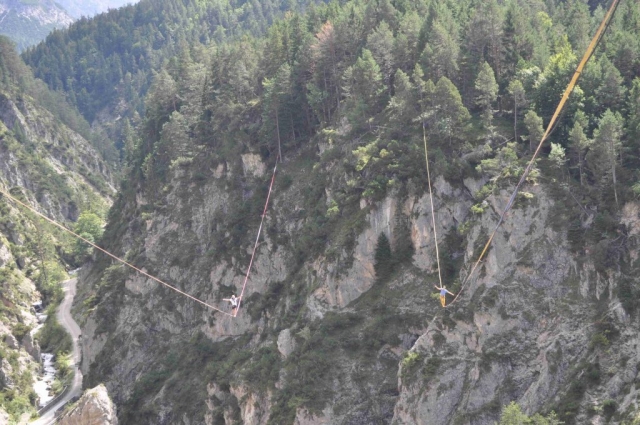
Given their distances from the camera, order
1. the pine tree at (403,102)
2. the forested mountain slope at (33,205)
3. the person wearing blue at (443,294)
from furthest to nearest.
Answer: the forested mountain slope at (33,205), the pine tree at (403,102), the person wearing blue at (443,294)

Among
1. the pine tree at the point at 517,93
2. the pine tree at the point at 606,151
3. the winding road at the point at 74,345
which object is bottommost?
the winding road at the point at 74,345

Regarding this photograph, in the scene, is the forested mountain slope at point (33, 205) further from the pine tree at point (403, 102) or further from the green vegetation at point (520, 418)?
the green vegetation at point (520, 418)

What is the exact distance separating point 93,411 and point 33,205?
269 feet

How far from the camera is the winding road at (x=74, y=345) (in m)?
98.2

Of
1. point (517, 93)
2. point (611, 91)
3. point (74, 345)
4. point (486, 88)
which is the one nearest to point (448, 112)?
point (486, 88)

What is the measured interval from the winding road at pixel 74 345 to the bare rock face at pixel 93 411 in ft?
33.0

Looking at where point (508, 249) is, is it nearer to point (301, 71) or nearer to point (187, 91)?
point (301, 71)

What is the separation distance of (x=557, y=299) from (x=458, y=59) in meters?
30.5

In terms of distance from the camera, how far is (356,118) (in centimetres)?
8269

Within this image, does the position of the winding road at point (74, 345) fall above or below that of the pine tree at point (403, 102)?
below

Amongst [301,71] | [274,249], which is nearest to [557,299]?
[274,249]

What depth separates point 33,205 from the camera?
515 feet

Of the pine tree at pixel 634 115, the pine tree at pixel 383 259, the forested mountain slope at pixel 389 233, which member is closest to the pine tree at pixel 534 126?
the forested mountain slope at pixel 389 233

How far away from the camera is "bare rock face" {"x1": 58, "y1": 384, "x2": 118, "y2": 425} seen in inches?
3302
